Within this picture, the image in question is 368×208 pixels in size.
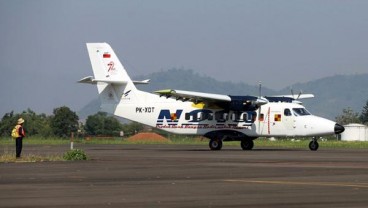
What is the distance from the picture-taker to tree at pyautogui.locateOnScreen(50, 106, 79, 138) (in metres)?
120

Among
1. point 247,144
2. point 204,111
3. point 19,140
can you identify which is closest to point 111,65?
point 204,111

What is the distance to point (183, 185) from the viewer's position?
74.5 feet

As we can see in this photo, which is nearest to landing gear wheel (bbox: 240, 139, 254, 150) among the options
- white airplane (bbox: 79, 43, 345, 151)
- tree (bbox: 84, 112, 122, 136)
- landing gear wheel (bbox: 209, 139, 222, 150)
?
white airplane (bbox: 79, 43, 345, 151)

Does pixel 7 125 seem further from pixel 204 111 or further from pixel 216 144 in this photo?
pixel 216 144

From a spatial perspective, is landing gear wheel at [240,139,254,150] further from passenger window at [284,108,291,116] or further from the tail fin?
the tail fin

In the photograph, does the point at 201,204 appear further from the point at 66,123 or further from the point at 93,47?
the point at 66,123

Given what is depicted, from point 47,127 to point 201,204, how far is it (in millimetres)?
105188

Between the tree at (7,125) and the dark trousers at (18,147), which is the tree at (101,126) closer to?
the tree at (7,125)

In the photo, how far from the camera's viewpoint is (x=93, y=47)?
184 feet

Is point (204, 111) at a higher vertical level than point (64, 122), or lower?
lower

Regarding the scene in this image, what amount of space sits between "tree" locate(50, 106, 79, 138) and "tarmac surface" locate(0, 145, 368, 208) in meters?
87.9

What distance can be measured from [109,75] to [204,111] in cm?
604

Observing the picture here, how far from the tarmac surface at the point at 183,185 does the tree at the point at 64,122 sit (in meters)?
87.9

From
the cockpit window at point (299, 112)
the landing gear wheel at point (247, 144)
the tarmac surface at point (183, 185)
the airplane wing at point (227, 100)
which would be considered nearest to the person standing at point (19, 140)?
the tarmac surface at point (183, 185)
